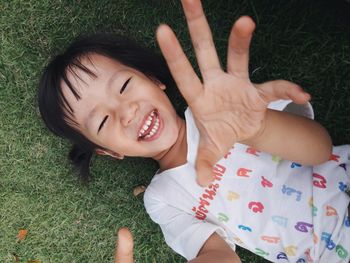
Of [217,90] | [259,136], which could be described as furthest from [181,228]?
[217,90]

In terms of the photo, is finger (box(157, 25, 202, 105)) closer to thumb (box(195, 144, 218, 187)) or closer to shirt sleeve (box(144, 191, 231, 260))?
thumb (box(195, 144, 218, 187))

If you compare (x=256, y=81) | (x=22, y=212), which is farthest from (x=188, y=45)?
(x=22, y=212)

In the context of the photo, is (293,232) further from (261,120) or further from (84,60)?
(84,60)

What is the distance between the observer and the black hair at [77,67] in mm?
1796

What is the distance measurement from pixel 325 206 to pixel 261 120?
0.57 metres

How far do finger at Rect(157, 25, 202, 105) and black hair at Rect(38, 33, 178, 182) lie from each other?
0.61 meters

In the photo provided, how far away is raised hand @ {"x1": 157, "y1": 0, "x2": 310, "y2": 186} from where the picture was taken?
3.61 feet

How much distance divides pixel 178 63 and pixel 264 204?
0.85m

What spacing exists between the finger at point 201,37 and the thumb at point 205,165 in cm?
21

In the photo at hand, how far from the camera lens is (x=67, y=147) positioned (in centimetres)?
238

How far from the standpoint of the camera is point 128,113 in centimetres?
162

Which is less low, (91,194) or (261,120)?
(261,120)

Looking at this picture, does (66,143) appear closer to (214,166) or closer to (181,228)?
(181,228)

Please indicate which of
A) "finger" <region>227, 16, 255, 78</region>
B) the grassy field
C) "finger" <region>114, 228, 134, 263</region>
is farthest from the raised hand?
the grassy field
